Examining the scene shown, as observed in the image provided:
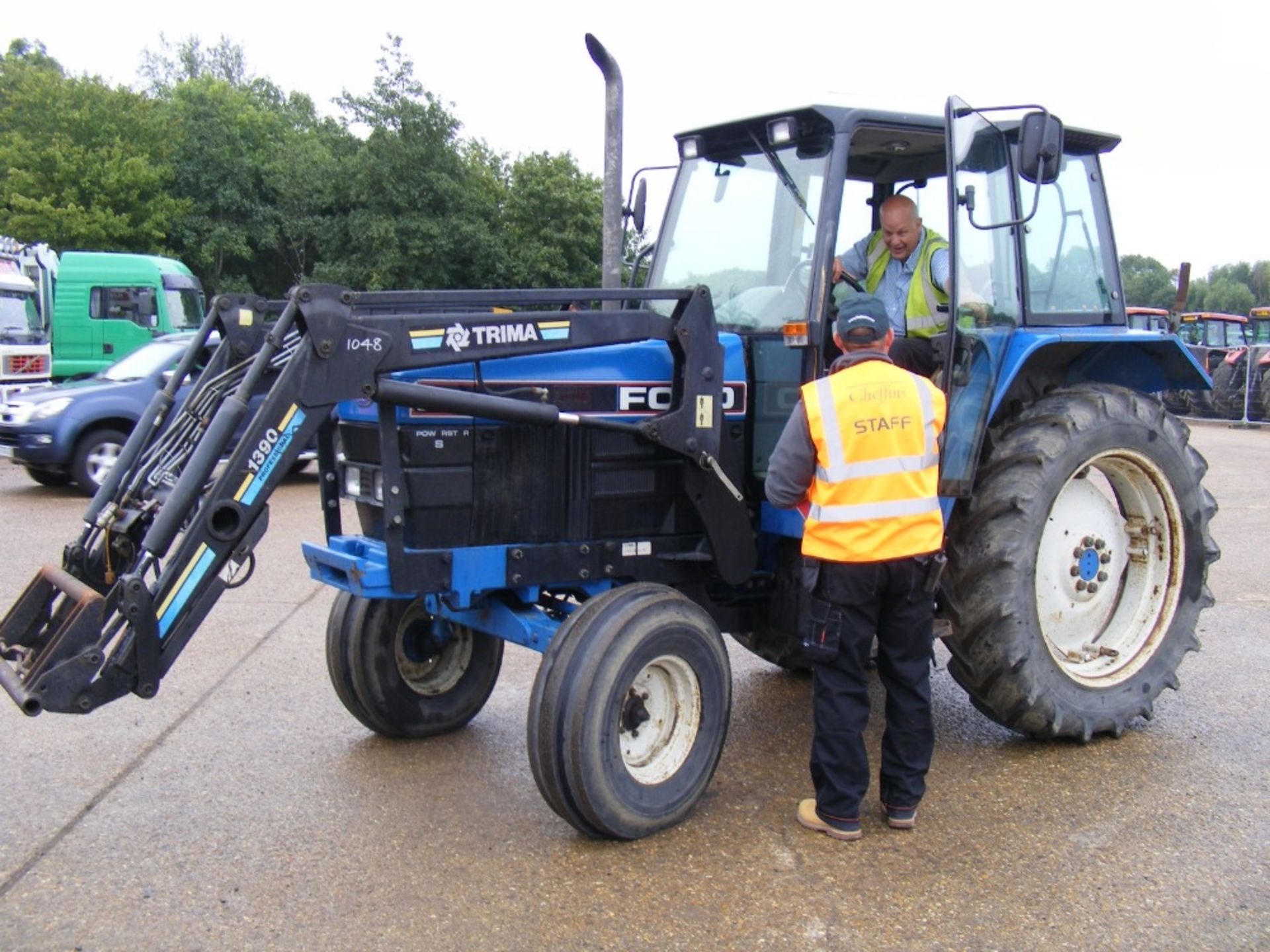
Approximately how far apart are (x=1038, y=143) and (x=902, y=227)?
0.77 m

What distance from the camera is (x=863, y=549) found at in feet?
12.5

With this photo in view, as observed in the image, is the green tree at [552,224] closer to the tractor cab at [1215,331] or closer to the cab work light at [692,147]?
the tractor cab at [1215,331]

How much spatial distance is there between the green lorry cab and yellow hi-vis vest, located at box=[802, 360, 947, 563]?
16.4m

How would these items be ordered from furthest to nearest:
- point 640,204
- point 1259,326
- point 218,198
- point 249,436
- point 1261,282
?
1. point 1261,282
2. point 218,198
3. point 1259,326
4. point 640,204
5. point 249,436

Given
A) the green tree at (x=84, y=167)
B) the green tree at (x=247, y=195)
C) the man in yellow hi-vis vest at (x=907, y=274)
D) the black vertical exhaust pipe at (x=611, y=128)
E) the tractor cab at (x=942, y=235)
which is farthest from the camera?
the green tree at (x=247, y=195)

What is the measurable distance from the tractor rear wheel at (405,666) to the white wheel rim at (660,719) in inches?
44.0

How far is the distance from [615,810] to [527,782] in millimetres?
704

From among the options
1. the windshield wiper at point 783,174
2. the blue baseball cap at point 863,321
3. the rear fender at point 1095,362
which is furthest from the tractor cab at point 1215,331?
the blue baseball cap at point 863,321

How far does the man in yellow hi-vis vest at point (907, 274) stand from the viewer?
4.76 m

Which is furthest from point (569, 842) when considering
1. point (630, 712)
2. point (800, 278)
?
point (800, 278)

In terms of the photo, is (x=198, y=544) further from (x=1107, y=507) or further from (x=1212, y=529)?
(x=1212, y=529)

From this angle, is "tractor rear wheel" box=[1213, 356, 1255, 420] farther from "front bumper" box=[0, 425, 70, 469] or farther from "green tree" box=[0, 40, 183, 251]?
"green tree" box=[0, 40, 183, 251]

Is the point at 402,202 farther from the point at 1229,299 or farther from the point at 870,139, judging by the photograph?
the point at 1229,299

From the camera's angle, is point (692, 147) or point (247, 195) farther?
point (247, 195)
